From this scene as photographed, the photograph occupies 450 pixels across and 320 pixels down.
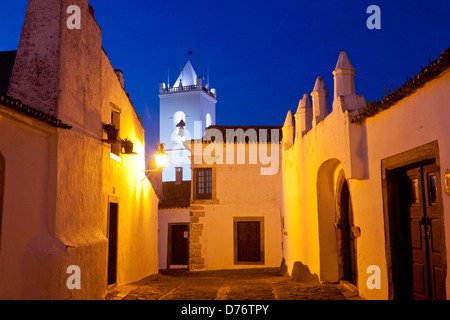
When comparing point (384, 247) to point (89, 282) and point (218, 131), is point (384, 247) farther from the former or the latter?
point (218, 131)

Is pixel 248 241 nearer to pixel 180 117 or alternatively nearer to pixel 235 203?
pixel 235 203

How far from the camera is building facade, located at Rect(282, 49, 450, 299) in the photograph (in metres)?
5.30

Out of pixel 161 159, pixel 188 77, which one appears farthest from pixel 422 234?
pixel 188 77

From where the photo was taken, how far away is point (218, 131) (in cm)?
1922

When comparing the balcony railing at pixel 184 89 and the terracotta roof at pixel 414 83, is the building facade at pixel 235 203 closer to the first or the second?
the terracotta roof at pixel 414 83

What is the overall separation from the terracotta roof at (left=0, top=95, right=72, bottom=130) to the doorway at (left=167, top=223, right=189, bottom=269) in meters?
15.6

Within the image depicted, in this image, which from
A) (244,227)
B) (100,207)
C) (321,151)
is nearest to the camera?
(100,207)

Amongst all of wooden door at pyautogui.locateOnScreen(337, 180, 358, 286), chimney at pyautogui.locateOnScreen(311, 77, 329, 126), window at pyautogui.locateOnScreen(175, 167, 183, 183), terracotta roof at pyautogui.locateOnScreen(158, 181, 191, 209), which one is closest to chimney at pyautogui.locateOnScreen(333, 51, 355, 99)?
chimney at pyautogui.locateOnScreen(311, 77, 329, 126)

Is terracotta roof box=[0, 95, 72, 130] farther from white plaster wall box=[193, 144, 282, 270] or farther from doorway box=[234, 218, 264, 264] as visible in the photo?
doorway box=[234, 218, 264, 264]

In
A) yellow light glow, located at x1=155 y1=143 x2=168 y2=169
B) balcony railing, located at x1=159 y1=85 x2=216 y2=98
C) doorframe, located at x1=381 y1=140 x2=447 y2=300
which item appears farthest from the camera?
balcony railing, located at x1=159 y1=85 x2=216 y2=98

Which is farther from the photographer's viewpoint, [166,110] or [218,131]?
[166,110]

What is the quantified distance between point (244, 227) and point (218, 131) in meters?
4.34

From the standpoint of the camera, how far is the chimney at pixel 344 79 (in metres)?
8.48
